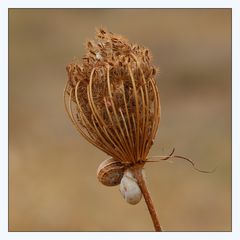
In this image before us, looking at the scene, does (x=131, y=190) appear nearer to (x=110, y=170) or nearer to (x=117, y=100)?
(x=110, y=170)

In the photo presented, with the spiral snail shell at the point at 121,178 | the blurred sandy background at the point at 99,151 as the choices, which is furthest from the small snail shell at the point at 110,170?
the blurred sandy background at the point at 99,151

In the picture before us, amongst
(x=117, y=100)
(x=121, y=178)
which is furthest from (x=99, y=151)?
(x=117, y=100)

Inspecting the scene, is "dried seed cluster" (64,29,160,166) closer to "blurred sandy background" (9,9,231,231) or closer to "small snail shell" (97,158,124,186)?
"small snail shell" (97,158,124,186)

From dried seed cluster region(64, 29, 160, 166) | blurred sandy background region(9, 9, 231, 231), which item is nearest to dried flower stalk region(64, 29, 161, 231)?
dried seed cluster region(64, 29, 160, 166)

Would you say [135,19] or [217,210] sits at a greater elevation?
[135,19]

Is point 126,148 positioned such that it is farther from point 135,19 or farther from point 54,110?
point 135,19

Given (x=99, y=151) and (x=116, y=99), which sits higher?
(x=116, y=99)

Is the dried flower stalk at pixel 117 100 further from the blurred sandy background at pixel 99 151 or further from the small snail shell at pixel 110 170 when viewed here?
the blurred sandy background at pixel 99 151

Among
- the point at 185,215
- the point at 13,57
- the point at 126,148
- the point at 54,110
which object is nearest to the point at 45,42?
the point at 13,57
